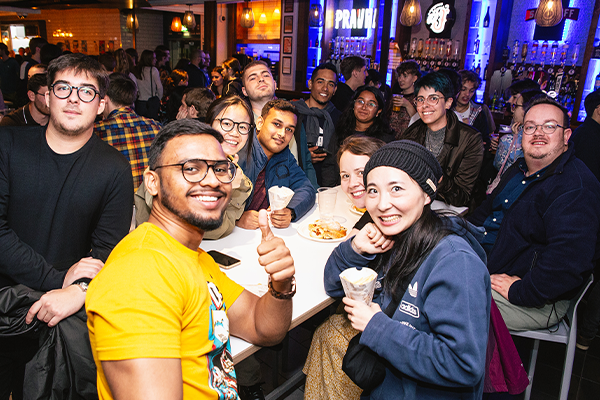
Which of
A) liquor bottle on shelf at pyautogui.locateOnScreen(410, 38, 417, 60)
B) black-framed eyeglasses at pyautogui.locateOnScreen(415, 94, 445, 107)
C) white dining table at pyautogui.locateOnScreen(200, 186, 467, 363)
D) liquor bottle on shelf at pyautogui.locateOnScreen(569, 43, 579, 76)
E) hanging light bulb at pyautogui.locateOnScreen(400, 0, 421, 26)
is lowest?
white dining table at pyautogui.locateOnScreen(200, 186, 467, 363)

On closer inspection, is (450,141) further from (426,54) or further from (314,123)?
(426,54)

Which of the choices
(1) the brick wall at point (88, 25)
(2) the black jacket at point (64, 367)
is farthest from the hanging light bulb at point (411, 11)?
(1) the brick wall at point (88, 25)

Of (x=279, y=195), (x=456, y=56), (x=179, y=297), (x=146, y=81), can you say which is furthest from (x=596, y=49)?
(x=146, y=81)

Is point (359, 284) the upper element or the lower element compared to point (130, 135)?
lower

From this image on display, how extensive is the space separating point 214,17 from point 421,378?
11.9 metres

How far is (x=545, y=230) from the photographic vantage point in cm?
238

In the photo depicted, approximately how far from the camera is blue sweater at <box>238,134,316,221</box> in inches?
117

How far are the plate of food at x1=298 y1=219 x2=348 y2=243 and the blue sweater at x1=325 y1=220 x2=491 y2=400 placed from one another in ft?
3.18

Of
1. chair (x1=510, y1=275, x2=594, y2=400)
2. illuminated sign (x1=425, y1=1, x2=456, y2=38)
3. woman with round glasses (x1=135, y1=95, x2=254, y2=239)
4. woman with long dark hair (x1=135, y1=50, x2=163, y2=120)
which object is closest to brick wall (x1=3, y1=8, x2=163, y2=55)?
woman with long dark hair (x1=135, y1=50, x2=163, y2=120)

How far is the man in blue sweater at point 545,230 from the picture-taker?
2221 millimetres

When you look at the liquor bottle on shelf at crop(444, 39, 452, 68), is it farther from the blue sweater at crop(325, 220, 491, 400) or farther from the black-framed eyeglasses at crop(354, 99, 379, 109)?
the blue sweater at crop(325, 220, 491, 400)

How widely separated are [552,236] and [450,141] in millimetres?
1574

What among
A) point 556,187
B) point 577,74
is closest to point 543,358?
point 556,187

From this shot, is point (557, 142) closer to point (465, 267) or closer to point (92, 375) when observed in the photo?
point (465, 267)
